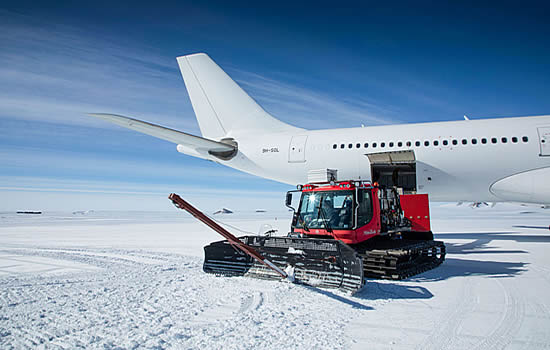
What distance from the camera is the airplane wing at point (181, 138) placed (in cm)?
952

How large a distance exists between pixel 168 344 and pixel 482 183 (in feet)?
42.5

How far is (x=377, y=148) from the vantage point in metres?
13.3

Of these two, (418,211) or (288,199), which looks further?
(418,211)

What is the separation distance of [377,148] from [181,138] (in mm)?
7301

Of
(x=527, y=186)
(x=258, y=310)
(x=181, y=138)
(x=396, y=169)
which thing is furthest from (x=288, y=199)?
(x=527, y=186)

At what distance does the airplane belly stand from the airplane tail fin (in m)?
8.66

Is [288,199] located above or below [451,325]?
above

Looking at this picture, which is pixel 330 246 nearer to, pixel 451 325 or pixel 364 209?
pixel 364 209

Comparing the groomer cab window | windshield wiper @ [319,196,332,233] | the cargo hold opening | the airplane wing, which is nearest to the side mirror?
windshield wiper @ [319,196,332,233]

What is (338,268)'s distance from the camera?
5047 millimetres

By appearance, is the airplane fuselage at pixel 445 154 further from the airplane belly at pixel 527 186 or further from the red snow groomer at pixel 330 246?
the red snow groomer at pixel 330 246

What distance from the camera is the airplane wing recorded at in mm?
9516

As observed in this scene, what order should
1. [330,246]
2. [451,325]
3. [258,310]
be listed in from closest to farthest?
[451,325], [258,310], [330,246]

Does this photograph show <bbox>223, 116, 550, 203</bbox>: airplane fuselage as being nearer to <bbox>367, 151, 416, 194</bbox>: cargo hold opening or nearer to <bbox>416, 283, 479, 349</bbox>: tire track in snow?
<bbox>367, 151, 416, 194</bbox>: cargo hold opening
